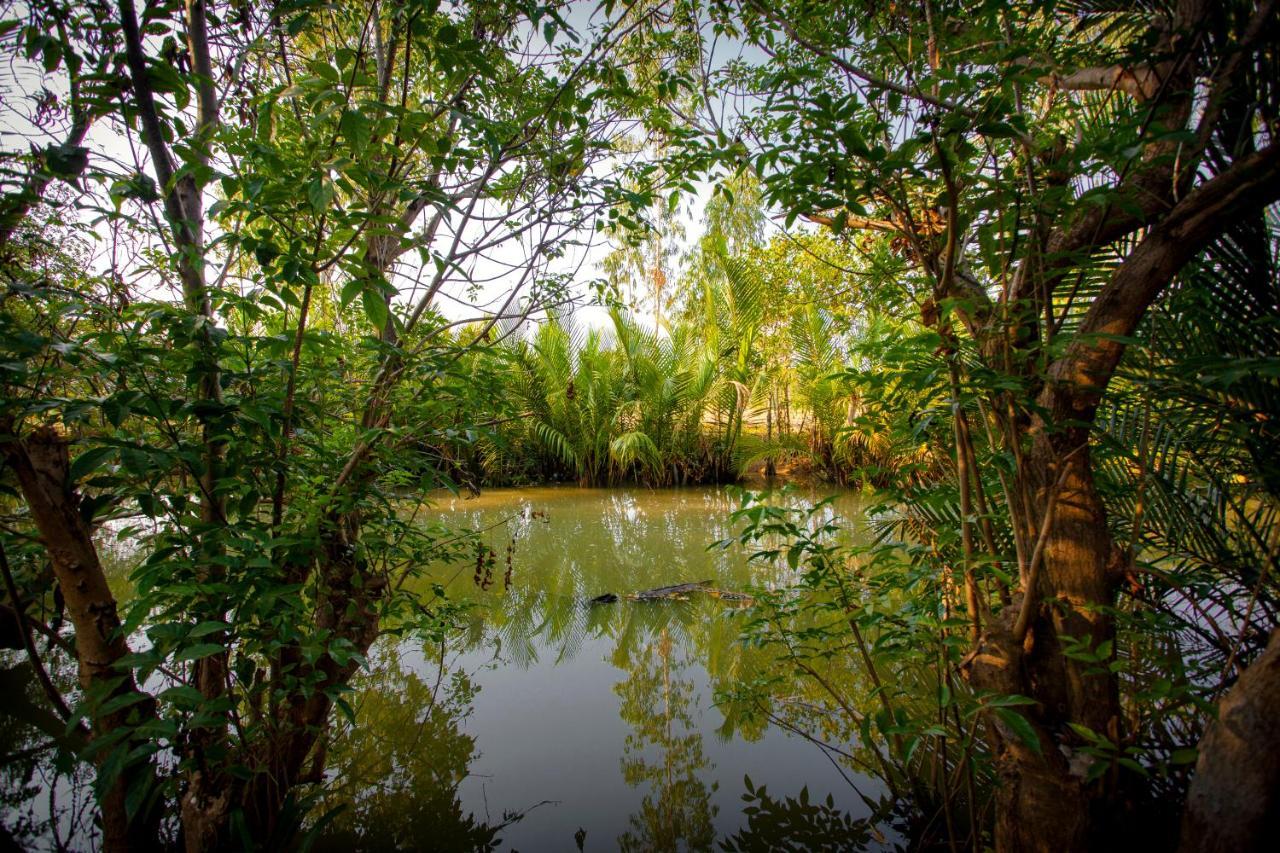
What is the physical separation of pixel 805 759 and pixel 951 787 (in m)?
0.72

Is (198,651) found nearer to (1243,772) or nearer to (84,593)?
(84,593)

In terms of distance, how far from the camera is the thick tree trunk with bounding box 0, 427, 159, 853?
130 cm

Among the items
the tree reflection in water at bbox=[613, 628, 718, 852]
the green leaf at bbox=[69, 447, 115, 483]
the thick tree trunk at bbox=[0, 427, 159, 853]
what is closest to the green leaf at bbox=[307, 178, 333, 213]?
the green leaf at bbox=[69, 447, 115, 483]

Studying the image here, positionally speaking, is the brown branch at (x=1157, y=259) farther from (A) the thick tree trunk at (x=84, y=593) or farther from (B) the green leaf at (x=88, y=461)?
(A) the thick tree trunk at (x=84, y=593)

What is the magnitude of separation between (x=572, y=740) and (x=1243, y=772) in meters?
1.92

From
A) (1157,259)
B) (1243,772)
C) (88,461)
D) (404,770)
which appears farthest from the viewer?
(404,770)

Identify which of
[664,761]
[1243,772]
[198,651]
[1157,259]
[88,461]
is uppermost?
[1157,259]

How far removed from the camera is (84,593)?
134 cm

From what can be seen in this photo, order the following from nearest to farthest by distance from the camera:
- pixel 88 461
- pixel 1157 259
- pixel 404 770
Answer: pixel 88 461 < pixel 1157 259 < pixel 404 770

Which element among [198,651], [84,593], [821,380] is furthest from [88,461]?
[821,380]

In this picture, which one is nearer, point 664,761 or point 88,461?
point 88,461

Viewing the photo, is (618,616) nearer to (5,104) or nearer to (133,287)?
(133,287)

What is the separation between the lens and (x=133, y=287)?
1673 millimetres

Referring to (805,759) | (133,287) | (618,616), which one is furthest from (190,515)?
(618,616)
